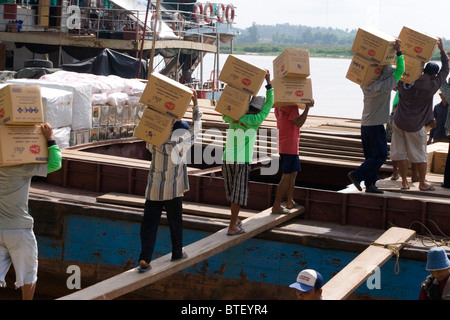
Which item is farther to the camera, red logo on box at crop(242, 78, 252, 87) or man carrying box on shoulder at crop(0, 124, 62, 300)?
red logo on box at crop(242, 78, 252, 87)

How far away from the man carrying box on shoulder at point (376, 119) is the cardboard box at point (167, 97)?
263cm

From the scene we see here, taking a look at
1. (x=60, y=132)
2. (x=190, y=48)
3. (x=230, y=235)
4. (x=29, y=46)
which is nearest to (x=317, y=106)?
(x=190, y=48)

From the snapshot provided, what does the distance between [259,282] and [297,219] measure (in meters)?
0.96

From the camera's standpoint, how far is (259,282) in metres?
9.55

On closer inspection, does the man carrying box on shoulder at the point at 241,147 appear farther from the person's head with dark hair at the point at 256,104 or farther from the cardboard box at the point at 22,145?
the cardboard box at the point at 22,145

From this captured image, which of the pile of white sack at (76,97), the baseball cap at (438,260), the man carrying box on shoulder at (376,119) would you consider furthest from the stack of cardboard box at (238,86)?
the pile of white sack at (76,97)

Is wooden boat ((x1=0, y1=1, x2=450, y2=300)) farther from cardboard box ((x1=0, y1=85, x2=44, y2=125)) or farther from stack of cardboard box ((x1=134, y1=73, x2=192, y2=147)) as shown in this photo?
cardboard box ((x1=0, y1=85, x2=44, y2=125))

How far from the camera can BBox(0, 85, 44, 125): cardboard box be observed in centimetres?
702

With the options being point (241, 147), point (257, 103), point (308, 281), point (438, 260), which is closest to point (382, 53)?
point (257, 103)

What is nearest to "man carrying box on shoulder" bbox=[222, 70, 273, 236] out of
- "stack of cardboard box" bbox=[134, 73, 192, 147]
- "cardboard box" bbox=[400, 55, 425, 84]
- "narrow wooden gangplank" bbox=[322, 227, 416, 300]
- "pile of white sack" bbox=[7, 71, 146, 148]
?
"stack of cardboard box" bbox=[134, 73, 192, 147]

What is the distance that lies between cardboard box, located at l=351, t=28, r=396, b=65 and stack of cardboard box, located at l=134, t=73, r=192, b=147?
2.59 metres

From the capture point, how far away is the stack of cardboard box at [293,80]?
9.04 meters

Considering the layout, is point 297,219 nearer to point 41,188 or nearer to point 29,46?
point 41,188

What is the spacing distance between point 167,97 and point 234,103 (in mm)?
983
